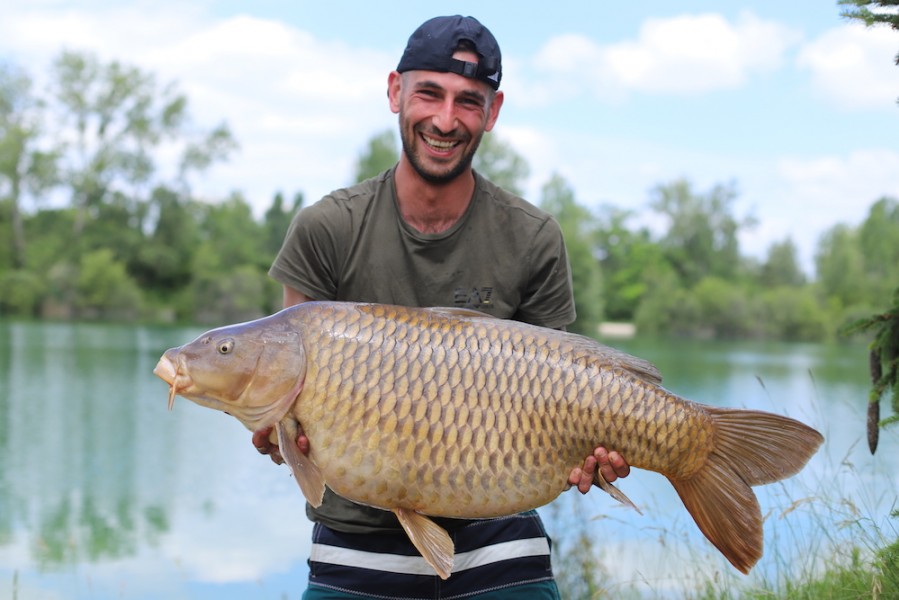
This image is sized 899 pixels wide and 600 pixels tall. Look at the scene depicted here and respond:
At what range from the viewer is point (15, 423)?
Answer: 11.0 meters

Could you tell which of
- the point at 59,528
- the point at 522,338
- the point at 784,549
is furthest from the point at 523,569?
the point at 59,528

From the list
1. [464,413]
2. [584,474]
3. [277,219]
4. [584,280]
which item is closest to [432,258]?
[464,413]

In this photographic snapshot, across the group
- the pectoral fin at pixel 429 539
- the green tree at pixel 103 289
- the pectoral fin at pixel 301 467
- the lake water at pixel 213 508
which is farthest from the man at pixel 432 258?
the green tree at pixel 103 289

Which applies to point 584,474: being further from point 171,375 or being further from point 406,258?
point 171,375

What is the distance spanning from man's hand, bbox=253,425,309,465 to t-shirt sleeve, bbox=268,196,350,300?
42 centimetres

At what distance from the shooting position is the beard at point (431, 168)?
229 cm

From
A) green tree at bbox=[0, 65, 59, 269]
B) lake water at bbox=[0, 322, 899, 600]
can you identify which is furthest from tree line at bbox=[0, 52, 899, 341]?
lake water at bbox=[0, 322, 899, 600]

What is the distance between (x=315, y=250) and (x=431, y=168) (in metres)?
0.36

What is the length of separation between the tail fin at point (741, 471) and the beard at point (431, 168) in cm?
84

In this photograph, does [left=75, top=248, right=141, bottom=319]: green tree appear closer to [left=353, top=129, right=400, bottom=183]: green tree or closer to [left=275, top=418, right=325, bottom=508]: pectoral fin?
[left=353, top=129, right=400, bottom=183]: green tree

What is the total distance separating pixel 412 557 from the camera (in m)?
2.23

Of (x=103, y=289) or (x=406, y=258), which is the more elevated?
(x=406, y=258)

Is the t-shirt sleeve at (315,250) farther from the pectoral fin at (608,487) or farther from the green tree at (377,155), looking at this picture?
the green tree at (377,155)

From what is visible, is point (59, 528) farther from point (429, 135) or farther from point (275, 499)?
point (429, 135)
